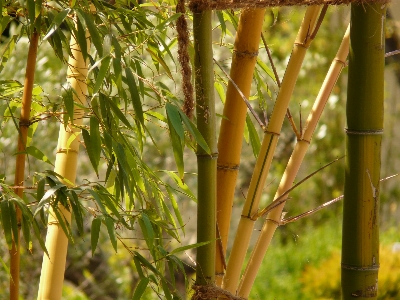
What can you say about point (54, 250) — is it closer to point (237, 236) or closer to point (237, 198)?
point (237, 236)

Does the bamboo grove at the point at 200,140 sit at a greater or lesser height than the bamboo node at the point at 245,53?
lesser

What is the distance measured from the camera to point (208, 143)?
0.80 m

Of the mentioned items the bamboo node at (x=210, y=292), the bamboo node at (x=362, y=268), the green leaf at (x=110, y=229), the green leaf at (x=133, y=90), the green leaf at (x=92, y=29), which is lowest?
the bamboo node at (x=210, y=292)

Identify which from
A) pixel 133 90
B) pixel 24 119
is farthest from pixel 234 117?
pixel 24 119

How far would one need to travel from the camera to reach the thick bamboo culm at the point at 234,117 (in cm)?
91

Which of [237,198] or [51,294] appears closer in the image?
[51,294]

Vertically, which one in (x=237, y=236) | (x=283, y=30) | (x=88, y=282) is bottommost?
(x=88, y=282)

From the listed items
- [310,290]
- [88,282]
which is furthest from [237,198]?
[310,290]

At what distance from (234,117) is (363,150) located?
22cm

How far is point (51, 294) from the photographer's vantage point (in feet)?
3.31

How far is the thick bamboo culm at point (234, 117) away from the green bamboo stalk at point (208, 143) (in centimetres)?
9

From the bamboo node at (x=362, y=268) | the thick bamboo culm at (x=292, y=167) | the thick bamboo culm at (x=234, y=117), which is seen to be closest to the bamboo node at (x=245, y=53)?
the thick bamboo culm at (x=234, y=117)

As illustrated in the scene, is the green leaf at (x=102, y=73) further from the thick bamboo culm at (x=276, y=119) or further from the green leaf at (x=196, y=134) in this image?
the thick bamboo culm at (x=276, y=119)

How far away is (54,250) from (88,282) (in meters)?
2.12
